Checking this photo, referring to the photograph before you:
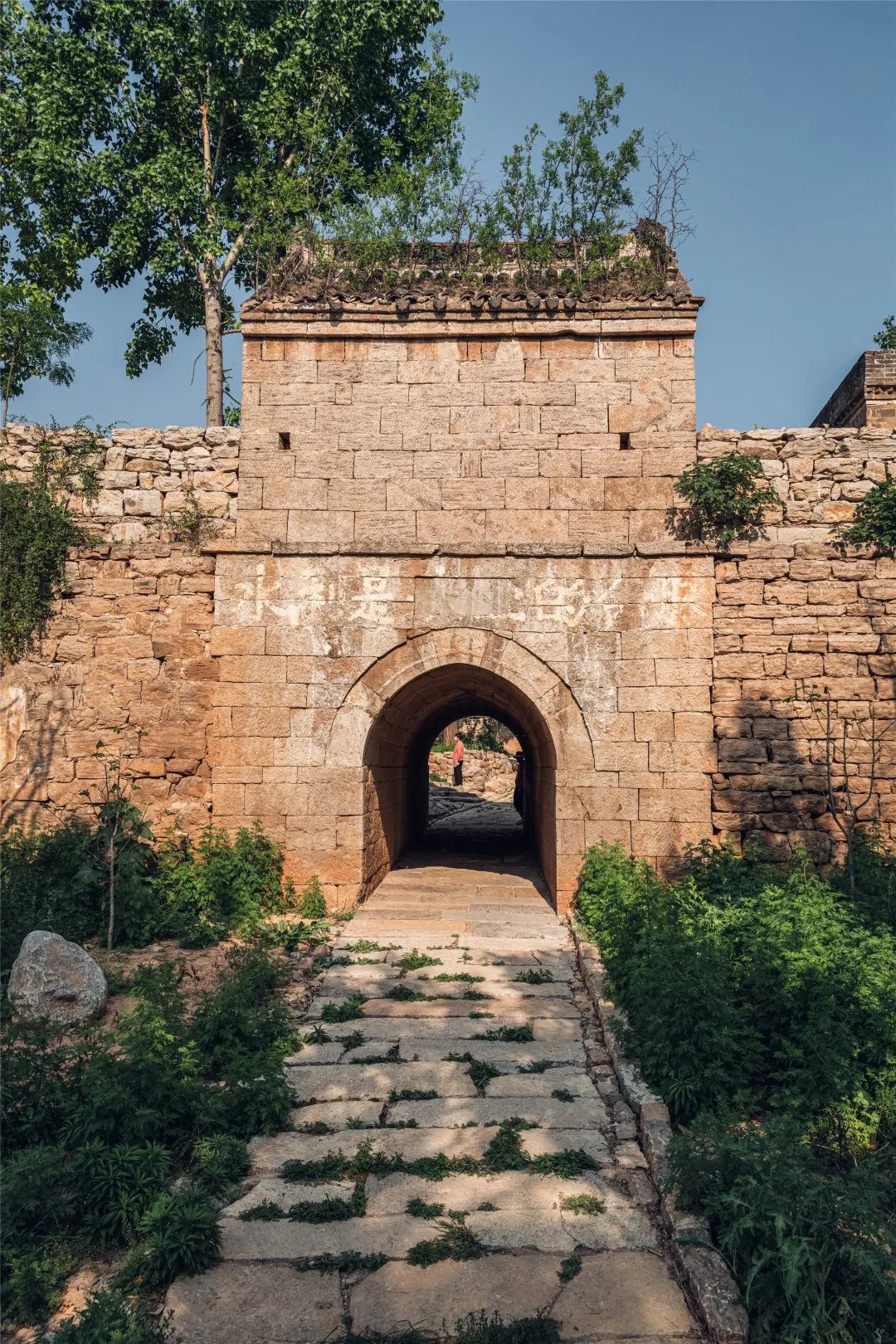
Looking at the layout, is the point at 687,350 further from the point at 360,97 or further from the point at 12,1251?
the point at 360,97

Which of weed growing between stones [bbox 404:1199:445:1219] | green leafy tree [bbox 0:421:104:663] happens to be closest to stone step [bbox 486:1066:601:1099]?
weed growing between stones [bbox 404:1199:445:1219]

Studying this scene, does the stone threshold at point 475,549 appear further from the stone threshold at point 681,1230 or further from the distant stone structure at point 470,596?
the stone threshold at point 681,1230

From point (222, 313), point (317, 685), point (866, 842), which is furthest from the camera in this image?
point (222, 313)

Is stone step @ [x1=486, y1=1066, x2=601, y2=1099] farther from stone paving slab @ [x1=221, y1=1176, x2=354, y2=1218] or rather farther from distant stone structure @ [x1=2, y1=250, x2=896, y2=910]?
distant stone structure @ [x1=2, y1=250, x2=896, y2=910]

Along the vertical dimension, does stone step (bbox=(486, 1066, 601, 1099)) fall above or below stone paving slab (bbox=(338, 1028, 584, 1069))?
below

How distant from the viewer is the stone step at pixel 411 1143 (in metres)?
4.16

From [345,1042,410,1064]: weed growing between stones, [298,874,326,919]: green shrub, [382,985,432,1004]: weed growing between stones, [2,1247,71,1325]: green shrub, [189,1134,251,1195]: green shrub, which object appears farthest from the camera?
[298,874,326,919]: green shrub

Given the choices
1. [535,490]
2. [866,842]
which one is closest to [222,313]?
[535,490]

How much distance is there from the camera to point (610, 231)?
9.73m

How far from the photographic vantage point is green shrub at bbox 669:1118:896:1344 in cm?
283

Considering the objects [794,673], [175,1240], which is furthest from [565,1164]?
[794,673]

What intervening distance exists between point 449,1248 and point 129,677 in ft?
21.3

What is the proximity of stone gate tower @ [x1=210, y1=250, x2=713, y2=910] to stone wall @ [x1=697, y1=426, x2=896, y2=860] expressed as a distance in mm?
269

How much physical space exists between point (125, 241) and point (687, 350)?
37.9 ft
